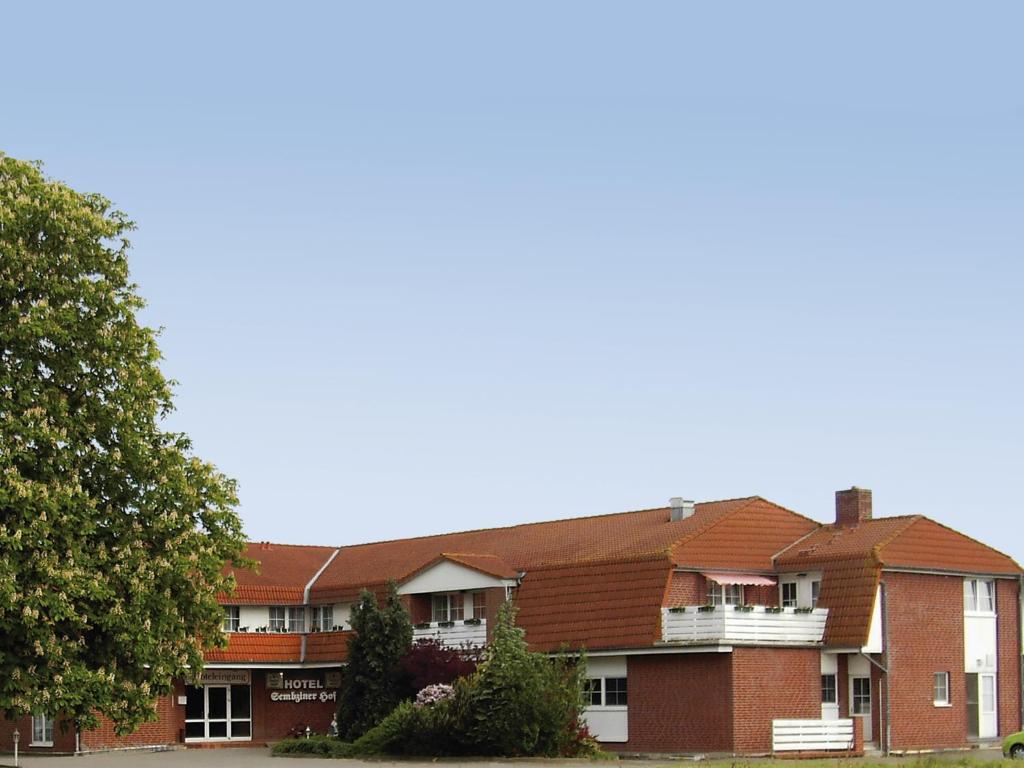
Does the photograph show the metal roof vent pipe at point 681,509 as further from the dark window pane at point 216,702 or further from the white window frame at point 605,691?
the dark window pane at point 216,702

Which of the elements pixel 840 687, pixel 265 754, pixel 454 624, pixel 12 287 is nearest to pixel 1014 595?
pixel 840 687

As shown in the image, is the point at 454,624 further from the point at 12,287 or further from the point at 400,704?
the point at 12,287

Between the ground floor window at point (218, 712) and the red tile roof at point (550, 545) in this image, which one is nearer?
the red tile roof at point (550, 545)

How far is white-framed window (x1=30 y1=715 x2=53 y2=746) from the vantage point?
5138 centimetres

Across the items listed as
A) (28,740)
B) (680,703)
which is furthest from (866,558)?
(28,740)

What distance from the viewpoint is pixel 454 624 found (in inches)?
2041

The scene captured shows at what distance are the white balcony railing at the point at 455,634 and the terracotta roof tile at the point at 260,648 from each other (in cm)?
632

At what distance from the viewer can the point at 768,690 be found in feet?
146

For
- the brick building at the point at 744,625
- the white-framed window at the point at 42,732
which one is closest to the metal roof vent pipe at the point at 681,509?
the brick building at the point at 744,625

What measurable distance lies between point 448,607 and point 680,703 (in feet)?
36.9

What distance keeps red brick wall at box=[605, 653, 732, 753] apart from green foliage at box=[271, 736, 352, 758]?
741 centimetres

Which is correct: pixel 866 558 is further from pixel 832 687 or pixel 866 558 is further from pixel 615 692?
pixel 615 692

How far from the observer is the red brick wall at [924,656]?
46562mm

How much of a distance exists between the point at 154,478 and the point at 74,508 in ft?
8.35
